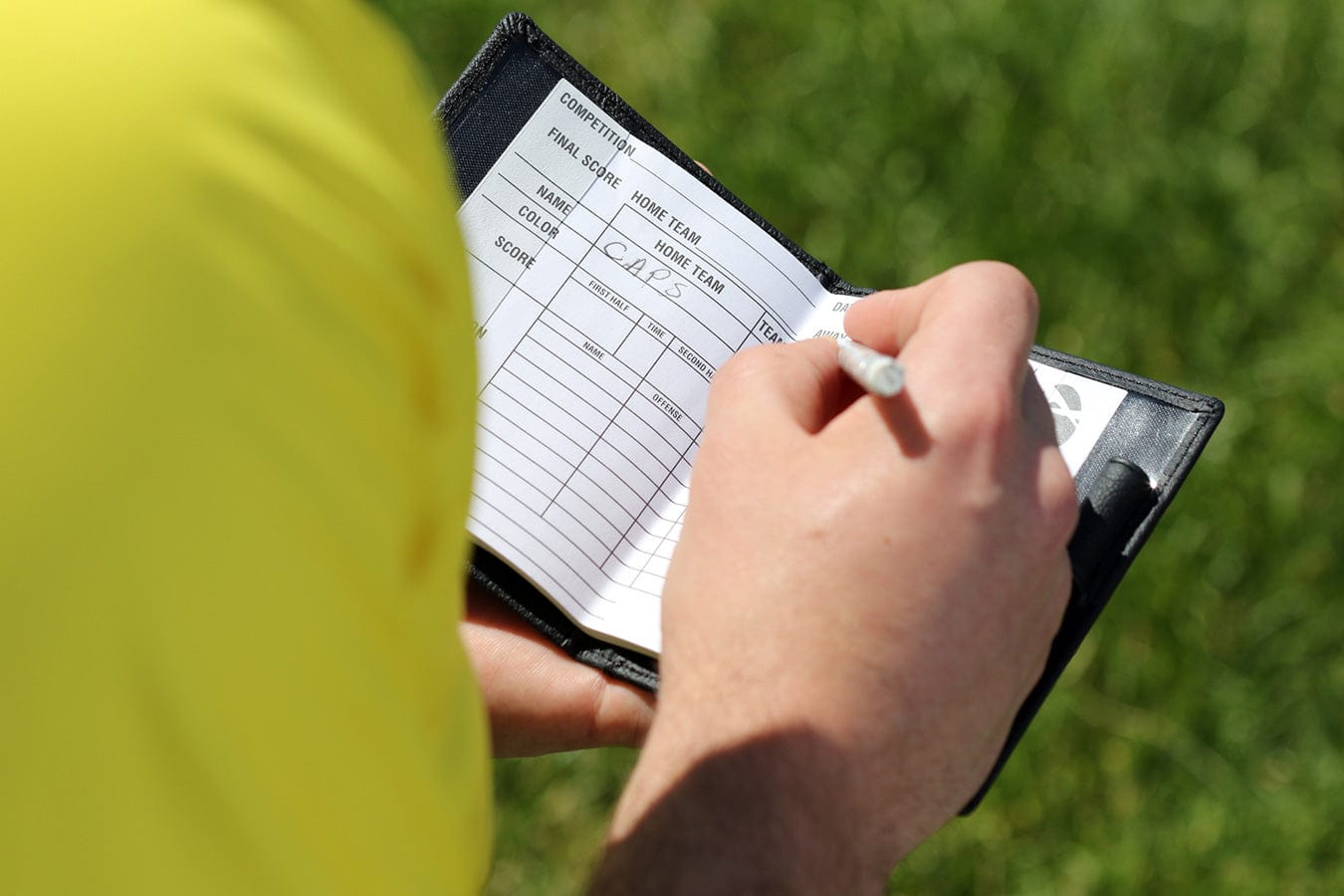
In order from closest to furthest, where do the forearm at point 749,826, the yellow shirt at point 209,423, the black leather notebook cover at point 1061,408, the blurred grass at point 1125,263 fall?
1. the yellow shirt at point 209,423
2. the forearm at point 749,826
3. the black leather notebook cover at point 1061,408
4. the blurred grass at point 1125,263

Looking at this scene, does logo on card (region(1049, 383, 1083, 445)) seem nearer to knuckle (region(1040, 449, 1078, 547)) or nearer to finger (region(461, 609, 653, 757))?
knuckle (region(1040, 449, 1078, 547))

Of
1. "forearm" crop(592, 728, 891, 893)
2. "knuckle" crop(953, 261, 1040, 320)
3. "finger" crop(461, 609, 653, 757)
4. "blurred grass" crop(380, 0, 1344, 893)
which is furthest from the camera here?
"blurred grass" crop(380, 0, 1344, 893)

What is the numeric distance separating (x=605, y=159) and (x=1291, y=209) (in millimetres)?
1510

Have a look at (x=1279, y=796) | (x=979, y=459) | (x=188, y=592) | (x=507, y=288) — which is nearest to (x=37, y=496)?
(x=188, y=592)

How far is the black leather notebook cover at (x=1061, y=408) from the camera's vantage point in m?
1.08

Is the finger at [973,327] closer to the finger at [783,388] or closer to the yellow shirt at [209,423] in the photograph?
the finger at [783,388]

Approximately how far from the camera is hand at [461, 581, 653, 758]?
47.7 inches

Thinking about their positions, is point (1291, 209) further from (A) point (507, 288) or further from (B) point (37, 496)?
(B) point (37, 496)

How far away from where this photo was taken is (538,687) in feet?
4.00

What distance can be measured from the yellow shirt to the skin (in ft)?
1.49

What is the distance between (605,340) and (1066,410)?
1.49 ft

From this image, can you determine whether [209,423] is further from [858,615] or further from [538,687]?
[538,687]

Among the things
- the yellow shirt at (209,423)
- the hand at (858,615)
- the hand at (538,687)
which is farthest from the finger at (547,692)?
the yellow shirt at (209,423)

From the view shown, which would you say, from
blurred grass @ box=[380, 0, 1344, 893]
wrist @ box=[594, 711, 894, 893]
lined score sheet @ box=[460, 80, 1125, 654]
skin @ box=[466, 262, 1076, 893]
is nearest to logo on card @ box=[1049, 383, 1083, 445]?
lined score sheet @ box=[460, 80, 1125, 654]
